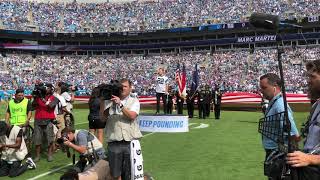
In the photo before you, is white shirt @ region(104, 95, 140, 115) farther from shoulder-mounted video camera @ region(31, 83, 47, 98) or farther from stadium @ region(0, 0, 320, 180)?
stadium @ region(0, 0, 320, 180)

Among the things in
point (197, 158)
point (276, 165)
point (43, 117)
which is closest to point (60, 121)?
point (43, 117)

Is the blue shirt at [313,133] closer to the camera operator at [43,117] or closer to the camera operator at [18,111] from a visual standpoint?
the camera operator at [43,117]

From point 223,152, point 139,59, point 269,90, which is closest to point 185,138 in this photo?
point 223,152

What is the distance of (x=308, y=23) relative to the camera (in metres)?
55.7

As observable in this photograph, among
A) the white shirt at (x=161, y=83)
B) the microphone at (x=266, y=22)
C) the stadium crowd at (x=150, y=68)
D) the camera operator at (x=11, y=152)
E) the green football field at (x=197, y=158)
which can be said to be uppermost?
the stadium crowd at (x=150, y=68)

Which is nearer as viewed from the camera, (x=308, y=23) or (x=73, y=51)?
(x=308, y=23)

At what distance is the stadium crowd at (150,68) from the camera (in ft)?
166

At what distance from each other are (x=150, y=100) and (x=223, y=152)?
20.3 m

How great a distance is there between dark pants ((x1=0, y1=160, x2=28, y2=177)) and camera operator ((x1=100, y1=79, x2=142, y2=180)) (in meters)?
3.81

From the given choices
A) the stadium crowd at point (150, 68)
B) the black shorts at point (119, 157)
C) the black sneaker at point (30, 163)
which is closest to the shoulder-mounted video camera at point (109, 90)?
the black shorts at point (119, 157)

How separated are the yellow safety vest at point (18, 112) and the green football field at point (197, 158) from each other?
1.14 m

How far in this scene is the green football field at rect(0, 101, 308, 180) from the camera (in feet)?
30.0

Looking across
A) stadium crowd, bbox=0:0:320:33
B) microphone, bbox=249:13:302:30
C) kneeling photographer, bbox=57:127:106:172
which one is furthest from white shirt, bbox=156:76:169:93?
stadium crowd, bbox=0:0:320:33

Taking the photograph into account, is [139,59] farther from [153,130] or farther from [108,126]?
[108,126]
